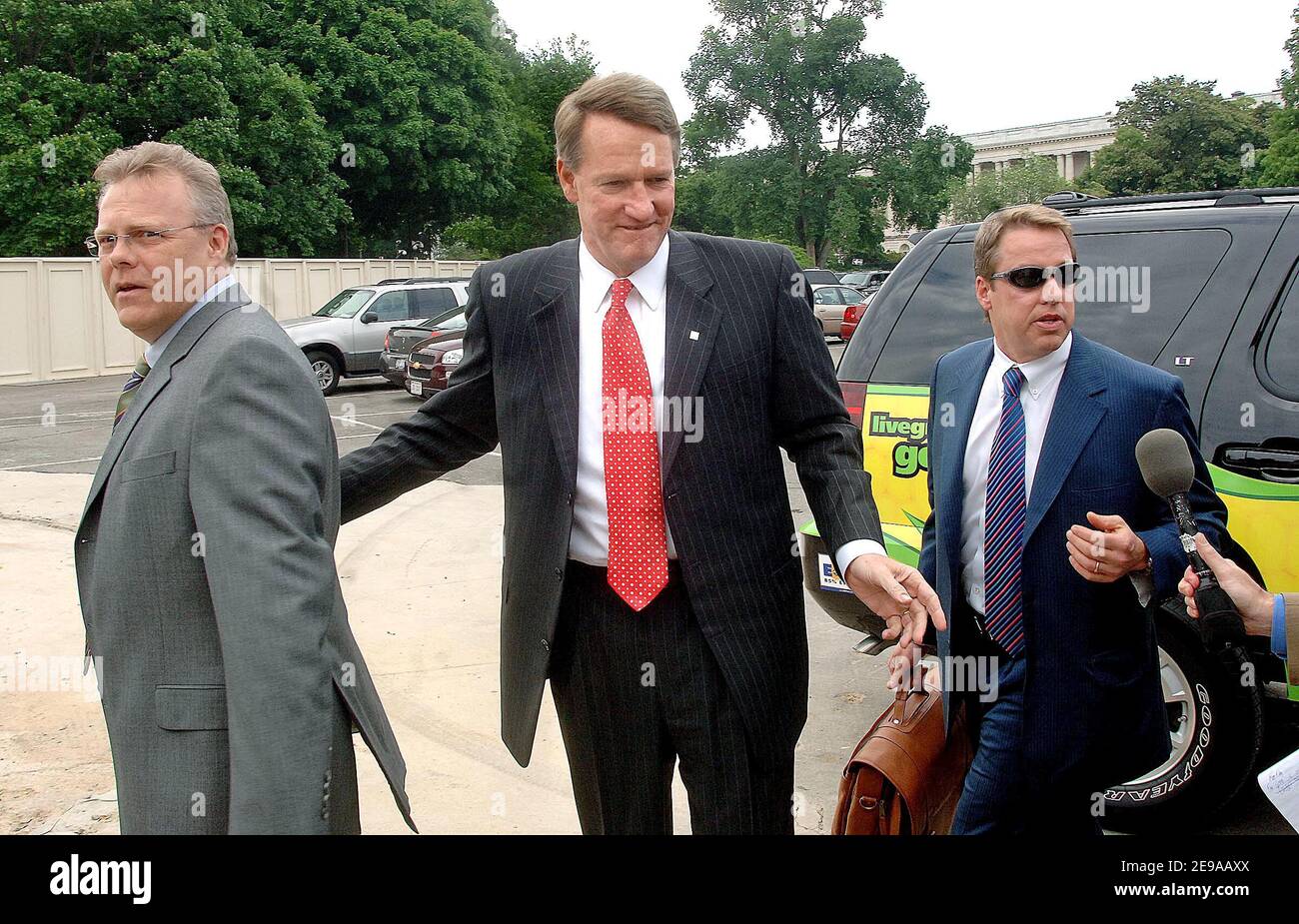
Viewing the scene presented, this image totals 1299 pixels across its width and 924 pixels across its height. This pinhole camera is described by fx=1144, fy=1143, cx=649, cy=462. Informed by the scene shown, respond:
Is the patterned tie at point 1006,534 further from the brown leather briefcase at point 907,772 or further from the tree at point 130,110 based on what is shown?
the tree at point 130,110

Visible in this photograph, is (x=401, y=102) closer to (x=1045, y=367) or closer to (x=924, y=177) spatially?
(x=1045, y=367)

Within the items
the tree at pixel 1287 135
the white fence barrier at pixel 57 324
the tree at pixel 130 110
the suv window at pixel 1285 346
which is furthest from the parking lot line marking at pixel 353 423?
the tree at pixel 1287 135

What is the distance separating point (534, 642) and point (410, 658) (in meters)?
3.79

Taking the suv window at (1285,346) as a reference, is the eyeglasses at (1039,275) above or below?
above

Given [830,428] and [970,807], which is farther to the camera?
[970,807]

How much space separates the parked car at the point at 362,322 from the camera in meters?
19.6

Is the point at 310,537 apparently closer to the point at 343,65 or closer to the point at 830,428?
the point at 830,428

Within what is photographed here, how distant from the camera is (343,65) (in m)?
32.4

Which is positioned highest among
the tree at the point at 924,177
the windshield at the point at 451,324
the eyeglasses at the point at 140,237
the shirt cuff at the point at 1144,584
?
the tree at the point at 924,177

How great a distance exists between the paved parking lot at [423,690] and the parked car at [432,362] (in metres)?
5.72

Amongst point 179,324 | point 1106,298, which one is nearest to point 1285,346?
point 1106,298

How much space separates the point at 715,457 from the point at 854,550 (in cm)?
36

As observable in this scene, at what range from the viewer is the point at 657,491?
97.3 inches
